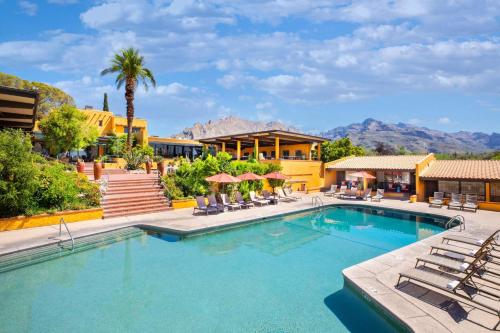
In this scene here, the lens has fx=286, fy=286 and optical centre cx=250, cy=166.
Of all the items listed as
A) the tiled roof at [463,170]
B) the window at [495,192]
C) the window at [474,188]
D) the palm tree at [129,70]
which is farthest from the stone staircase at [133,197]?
the window at [495,192]

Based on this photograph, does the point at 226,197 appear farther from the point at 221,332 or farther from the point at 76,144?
the point at 76,144

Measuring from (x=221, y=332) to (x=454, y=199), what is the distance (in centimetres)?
2112

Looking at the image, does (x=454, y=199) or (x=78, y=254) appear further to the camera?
(x=454, y=199)

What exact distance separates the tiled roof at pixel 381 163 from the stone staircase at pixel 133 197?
756 inches

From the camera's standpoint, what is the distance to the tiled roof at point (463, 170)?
829 inches

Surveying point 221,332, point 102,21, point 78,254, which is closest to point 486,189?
point 221,332

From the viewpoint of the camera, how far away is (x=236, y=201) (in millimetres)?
20453

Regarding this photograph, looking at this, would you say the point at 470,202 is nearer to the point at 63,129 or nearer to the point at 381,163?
the point at 381,163

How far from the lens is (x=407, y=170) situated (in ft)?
82.4

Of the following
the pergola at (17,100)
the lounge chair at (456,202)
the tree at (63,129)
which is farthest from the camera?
the tree at (63,129)

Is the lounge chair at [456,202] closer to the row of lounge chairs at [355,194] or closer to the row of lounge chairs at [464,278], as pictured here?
the row of lounge chairs at [355,194]

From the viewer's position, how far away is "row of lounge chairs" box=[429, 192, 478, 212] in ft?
64.0

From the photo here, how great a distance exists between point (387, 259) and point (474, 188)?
17.7 m

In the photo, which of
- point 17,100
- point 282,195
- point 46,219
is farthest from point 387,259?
point 46,219
